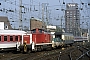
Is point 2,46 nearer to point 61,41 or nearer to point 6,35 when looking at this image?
point 6,35

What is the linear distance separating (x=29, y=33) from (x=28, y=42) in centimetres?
125

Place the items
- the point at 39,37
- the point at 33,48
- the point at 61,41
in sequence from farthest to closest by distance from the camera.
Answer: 1. the point at 61,41
2. the point at 39,37
3. the point at 33,48

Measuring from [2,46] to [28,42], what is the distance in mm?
3326

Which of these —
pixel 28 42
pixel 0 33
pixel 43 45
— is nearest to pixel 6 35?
pixel 0 33

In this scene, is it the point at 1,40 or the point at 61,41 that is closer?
the point at 1,40

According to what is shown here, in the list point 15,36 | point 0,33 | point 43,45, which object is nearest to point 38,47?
point 43,45

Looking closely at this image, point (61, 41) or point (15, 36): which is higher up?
point (15, 36)

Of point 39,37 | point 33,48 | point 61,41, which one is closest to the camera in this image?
point 33,48

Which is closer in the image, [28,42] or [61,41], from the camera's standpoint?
[28,42]

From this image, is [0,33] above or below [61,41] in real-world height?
above

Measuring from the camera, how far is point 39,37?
31078mm

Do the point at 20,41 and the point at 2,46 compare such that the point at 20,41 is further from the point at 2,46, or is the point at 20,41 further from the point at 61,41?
the point at 61,41

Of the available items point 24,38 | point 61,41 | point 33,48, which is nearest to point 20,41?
point 24,38

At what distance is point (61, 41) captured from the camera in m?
45.1
